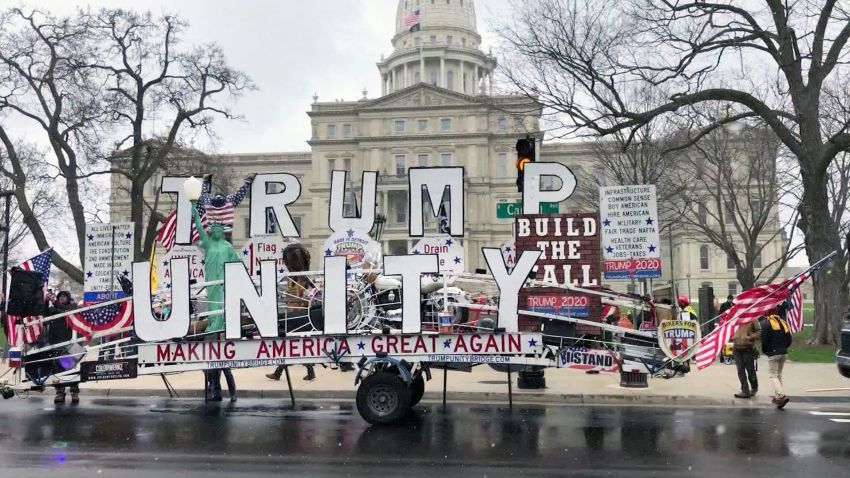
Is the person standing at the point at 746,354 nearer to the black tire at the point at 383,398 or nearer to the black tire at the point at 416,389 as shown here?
the black tire at the point at 416,389

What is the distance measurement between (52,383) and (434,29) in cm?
10410

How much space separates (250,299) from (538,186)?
4.92 m

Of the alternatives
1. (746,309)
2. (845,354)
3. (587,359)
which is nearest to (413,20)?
(845,354)

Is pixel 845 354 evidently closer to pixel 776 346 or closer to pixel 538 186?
pixel 776 346

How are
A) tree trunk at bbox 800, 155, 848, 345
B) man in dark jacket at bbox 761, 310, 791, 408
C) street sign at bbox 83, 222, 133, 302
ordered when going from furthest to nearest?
1. tree trunk at bbox 800, 155, 848, 345
2. street sign at bbox 83, 222, 133, 302
3. man in dark jacket at bbox 761, 310, 791, 408


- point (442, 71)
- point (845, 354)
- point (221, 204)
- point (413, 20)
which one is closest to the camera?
point (845, 354)

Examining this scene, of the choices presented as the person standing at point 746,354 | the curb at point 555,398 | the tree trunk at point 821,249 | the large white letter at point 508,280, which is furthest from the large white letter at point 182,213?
the tree trunk at point 821,249

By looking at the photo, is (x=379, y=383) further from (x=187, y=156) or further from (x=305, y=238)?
(x=305, y=238)

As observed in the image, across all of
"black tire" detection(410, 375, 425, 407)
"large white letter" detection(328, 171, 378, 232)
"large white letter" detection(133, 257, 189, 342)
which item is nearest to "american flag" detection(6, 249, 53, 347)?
"large white letter" detection(133, 257, 189, 342)

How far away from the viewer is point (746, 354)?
1181 centimetres

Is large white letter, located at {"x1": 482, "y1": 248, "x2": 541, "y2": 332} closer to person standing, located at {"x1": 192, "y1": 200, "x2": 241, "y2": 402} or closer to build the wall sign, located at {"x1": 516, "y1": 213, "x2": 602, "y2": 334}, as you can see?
build the wall sign, located at {"x1": 516, "y1": 213, "x2": 602, "y2": 334}

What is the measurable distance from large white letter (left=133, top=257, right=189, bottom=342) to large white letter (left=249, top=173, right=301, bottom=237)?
170 cm

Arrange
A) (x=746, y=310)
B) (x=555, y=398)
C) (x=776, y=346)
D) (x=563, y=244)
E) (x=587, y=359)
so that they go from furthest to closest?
(x=555, y=398)
(x=776, y=346)
(x=563, y=244)
(x=746, y=310)
(x=587, y=359)

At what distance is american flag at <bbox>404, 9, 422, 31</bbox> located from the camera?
354ft
